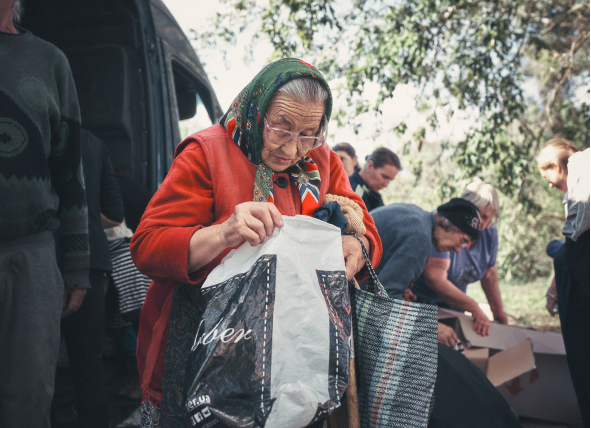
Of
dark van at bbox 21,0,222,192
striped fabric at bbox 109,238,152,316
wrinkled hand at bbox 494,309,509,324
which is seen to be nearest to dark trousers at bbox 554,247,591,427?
striped fabric at bbox 109,238,152,316

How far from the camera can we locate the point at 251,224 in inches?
41.1

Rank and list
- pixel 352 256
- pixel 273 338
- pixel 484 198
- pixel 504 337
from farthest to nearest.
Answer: pixel 484 198
pixel 504 337
pixel 352 256
pixel 273 338

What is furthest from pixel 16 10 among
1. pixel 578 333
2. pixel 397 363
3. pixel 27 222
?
pixel 578 333

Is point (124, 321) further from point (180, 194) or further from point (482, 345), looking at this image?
point (482, 345)

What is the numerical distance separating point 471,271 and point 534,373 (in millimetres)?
887

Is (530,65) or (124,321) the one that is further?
(530,65)

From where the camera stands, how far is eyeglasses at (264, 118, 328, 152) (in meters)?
1.22

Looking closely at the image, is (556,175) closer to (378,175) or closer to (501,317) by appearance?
(501,317)

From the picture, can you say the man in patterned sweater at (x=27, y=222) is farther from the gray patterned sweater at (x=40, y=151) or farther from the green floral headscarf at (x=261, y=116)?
the green floral headscarf at (x=261, y=116)

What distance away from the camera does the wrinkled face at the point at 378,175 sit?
13.3 feet

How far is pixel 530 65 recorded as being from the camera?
1297 centimetres

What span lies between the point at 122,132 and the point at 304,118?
1.89 metres

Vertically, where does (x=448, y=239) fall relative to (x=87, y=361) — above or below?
above

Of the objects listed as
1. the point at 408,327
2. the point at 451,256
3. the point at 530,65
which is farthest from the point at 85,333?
the point at 530,65
